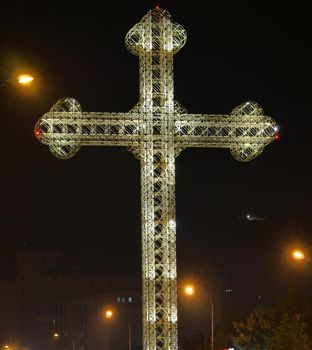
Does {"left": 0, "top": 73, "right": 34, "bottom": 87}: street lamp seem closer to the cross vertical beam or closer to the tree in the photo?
the cross vertical beam

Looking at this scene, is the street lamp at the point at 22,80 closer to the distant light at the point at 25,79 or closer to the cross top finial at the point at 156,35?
the distant light at the point at 25,79

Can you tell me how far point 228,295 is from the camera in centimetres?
5597

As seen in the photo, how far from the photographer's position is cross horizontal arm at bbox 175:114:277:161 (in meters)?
20.3

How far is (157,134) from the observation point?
795 inches

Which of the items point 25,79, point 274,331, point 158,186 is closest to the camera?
point 25,79

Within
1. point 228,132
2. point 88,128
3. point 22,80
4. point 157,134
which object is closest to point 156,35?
point 157,134

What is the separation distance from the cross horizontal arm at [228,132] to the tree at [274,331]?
709 cm

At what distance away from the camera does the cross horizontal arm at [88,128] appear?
65.3 feet

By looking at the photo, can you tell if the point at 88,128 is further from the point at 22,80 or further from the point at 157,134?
the point at 22,80

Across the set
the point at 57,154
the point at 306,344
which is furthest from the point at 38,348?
the point at 57,154

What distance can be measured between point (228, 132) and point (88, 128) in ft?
12.1

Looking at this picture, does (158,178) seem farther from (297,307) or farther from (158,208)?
(297,307)

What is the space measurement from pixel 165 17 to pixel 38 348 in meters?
53.1

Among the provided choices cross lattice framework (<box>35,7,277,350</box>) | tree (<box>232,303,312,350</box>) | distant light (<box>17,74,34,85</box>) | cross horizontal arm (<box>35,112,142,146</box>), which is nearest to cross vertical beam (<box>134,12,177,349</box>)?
cross lattice framework (<box>35,7,277,350</box>)
